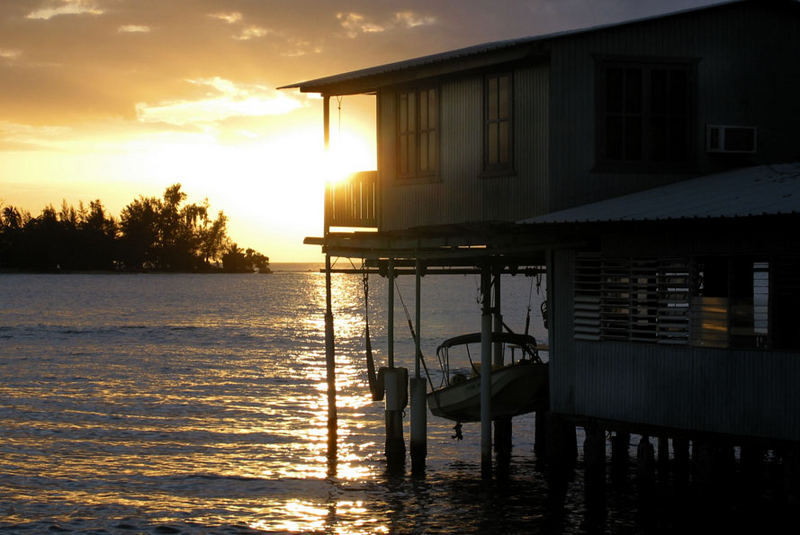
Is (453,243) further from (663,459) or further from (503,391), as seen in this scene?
(663,459)

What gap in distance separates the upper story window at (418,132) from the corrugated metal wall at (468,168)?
0.64 ft

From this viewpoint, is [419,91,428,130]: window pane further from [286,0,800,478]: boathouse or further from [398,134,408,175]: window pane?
[398,134,408,175]: window pane

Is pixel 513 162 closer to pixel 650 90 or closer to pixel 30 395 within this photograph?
pixel 650 90

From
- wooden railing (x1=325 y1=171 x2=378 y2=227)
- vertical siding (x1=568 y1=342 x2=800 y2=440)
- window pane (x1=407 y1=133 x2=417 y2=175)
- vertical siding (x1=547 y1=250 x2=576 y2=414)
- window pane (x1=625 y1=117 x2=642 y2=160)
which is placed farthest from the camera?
wooden railing (x1=325 y1=171 x2=378 y2=227)

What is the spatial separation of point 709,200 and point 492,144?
18.3ft

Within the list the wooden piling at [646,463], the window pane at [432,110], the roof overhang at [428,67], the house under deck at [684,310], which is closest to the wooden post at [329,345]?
the roof overhang at [428,67]

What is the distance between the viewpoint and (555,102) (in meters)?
20.6

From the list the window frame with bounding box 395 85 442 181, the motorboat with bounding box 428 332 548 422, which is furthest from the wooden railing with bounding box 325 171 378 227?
the motorboat with bounding box 428 332 548 422

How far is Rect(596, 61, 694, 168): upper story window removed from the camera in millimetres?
20828

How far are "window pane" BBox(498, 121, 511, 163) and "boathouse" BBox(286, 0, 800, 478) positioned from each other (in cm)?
4

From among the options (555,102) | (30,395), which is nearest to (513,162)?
(555,102)

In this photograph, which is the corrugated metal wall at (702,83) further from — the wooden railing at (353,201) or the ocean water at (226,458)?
the ocean water at (226,458)

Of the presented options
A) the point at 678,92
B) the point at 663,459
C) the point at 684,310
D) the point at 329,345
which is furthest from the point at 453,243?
the point at 329,345

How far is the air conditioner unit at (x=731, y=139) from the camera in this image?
69.7 ft
